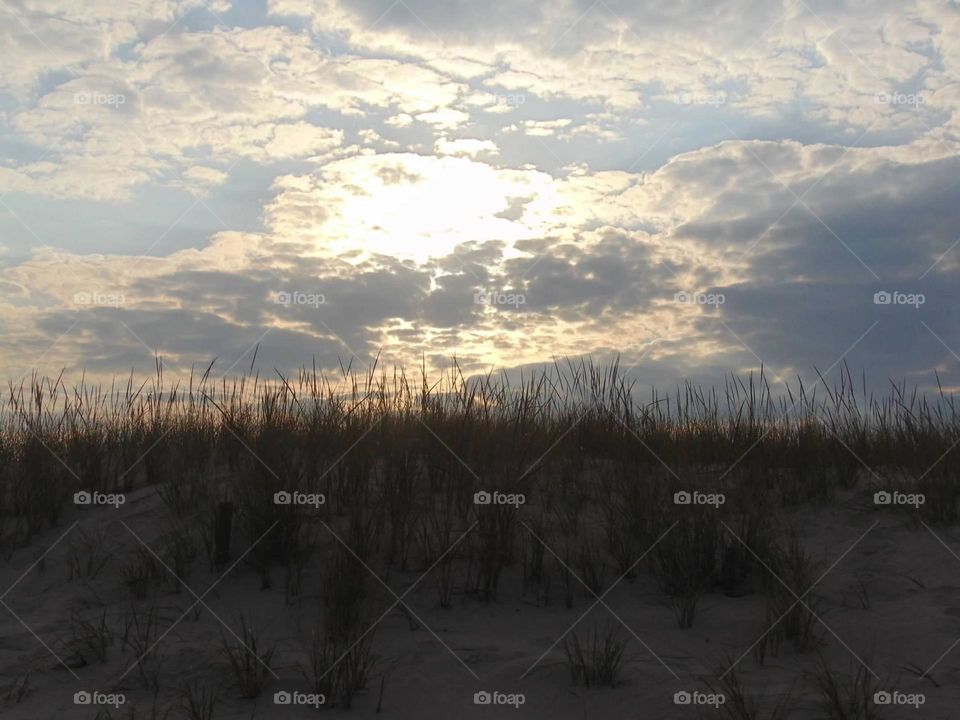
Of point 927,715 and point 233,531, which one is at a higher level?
point 233,531

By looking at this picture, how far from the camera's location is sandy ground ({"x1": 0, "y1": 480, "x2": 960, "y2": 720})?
3928 millimetres

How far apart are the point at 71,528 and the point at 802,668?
541 centimetres

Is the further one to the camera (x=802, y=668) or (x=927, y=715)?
(x=802, y=668)

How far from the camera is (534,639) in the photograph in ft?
14.9

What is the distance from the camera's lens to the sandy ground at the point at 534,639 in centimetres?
393

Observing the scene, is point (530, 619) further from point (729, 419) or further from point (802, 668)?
point (729, 419)

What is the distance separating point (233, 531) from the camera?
565 cm

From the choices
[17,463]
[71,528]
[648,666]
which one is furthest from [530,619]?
[17,463]

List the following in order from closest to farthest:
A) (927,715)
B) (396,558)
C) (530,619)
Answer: (927,715)
(530,619)
(396,558)

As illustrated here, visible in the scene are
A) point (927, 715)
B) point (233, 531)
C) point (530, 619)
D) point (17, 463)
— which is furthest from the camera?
point (17, 463)

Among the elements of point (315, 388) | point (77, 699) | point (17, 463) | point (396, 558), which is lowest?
point (77, 699)

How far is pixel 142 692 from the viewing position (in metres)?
4.17

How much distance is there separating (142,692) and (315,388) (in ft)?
10.7

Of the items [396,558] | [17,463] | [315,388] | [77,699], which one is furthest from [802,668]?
[17,463]
